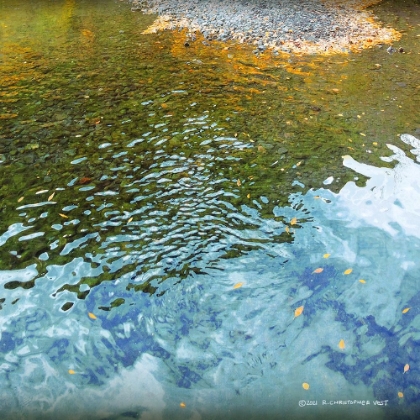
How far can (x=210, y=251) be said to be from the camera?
4027mm

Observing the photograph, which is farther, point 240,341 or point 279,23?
point 279,23

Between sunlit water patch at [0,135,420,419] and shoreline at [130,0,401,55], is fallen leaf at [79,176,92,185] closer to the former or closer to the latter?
sunlit water patch at [0,135,420,419]

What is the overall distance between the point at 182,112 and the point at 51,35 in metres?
7.05

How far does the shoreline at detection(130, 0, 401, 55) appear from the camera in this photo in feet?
33.0

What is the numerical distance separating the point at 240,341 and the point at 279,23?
1076 centimetres

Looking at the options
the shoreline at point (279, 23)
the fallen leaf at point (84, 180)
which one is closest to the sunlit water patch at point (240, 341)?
the fallen leaf at point (84, 180)

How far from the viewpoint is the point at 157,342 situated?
326 centimetres

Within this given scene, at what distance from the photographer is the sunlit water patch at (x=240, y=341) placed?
2.93 meters

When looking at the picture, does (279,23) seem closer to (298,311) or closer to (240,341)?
(298,311)

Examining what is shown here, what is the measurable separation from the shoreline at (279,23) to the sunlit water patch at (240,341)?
23.6 feet

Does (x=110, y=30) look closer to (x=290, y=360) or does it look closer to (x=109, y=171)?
(x=109, y=171)

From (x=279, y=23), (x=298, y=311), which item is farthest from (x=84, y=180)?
(x=279, y=23)

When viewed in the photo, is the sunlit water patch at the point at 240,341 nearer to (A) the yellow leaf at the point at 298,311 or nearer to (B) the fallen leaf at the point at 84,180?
(A) the yellow leaf at the point at 298,311

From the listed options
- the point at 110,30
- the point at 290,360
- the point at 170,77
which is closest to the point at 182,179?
the point at 290,360
